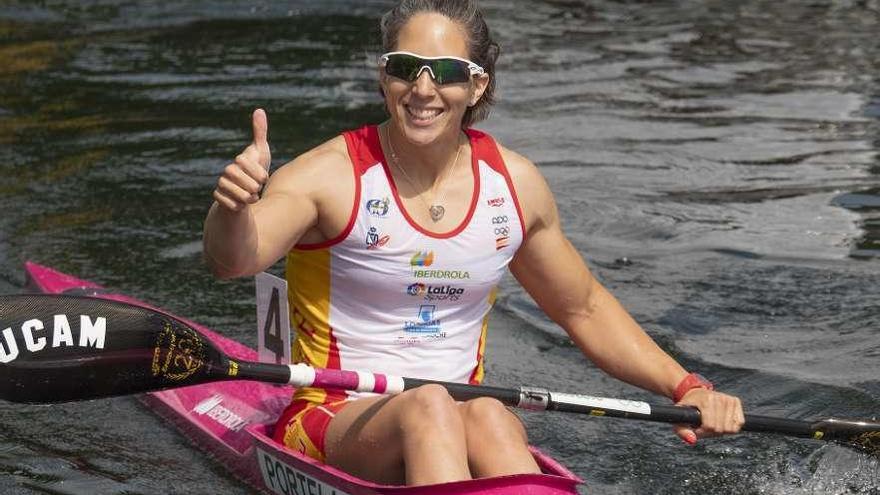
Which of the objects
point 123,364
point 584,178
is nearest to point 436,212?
point 123,364

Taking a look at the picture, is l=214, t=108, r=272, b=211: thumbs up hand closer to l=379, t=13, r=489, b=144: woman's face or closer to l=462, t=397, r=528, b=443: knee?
l=379, t=13, r=489, b=144: woman's face

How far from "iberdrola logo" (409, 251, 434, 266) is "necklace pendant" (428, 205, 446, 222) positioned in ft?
0.41

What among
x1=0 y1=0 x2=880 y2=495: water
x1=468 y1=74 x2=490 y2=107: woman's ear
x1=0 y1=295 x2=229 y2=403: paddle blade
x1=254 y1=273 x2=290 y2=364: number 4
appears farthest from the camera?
x1=0 y1=0 x2=880 y2=495: water

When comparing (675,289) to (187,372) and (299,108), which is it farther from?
(299,108)

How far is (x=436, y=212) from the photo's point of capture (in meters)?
4.91

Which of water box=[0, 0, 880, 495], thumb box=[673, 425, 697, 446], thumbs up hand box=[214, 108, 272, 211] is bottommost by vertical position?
water box=[0, 0, 880, 495]

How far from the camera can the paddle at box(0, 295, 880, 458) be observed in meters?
4.67

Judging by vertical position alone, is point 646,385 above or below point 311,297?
below

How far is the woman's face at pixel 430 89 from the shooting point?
185 inches

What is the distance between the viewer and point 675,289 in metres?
8.13

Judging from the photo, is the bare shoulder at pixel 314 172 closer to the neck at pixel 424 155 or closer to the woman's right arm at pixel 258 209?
the woman's right arm at pixel 258 209

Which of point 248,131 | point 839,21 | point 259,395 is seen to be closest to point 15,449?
point 259,395

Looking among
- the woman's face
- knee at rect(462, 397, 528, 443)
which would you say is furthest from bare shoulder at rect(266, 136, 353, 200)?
knee at rect(462, 397, 528, 443)

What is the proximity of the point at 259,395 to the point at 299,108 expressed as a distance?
6.76m
